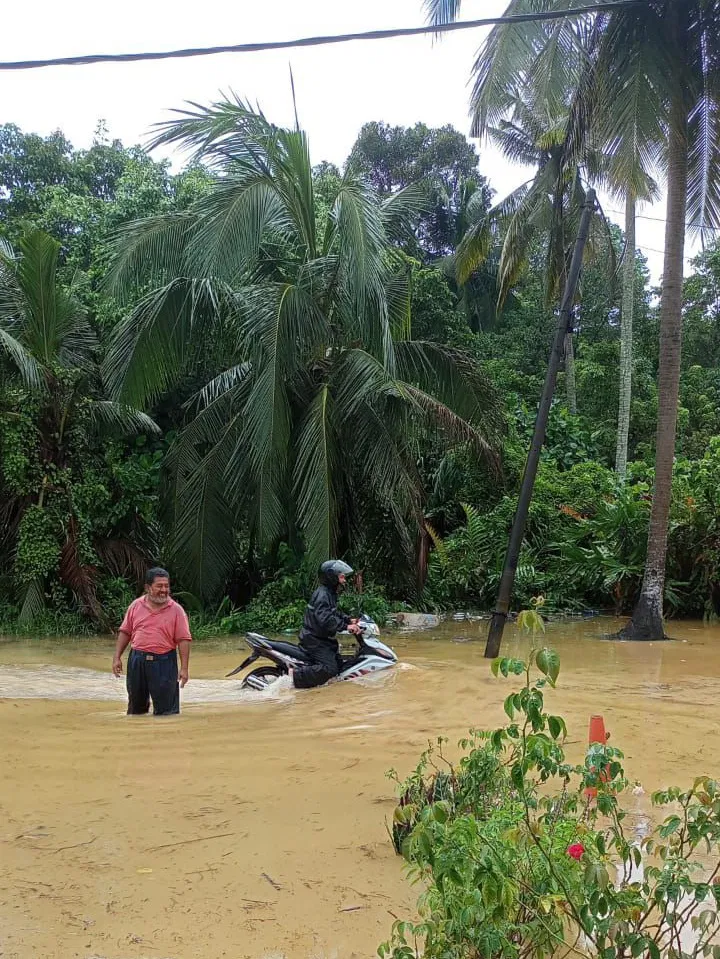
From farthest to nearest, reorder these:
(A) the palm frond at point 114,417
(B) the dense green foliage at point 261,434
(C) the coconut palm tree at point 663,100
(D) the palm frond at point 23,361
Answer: (A) the palm frond at point 114,417 → (D) the palm frond at point 23,361 → (B) the dense green foliage at point 261,434 → (C) the coconut palm tree at point 663,100

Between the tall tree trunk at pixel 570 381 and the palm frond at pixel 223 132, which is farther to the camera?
the tall tree trunk at pixel 570 381

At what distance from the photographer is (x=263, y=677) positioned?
29.7ft

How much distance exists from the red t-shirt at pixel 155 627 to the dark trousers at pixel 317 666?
1621 millimetres

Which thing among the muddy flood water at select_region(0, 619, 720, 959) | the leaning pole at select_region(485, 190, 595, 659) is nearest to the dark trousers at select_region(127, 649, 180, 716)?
the muddy flood water at select_region(0, 619, 720, 959)

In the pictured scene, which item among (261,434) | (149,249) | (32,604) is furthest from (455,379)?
(32,604)

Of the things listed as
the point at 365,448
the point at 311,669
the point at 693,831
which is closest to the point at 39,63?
the point at 693,831

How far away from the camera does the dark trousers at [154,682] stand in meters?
7.39

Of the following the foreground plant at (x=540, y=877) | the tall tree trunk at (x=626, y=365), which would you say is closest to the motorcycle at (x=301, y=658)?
the foreground plant at (x=540, y=877)

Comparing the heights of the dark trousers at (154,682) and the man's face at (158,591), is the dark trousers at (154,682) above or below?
below

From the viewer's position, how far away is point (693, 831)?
9.05ft

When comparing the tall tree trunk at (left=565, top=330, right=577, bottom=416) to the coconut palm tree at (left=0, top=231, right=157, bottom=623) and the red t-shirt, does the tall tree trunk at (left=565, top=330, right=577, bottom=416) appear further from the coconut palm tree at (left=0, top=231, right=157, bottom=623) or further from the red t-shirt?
the red t-shirt

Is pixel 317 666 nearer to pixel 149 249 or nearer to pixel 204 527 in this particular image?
pixel 204 527

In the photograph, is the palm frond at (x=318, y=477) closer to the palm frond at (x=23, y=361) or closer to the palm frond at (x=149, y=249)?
the palm frond at (x=149, y=249)

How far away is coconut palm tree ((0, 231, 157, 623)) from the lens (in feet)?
43.7
